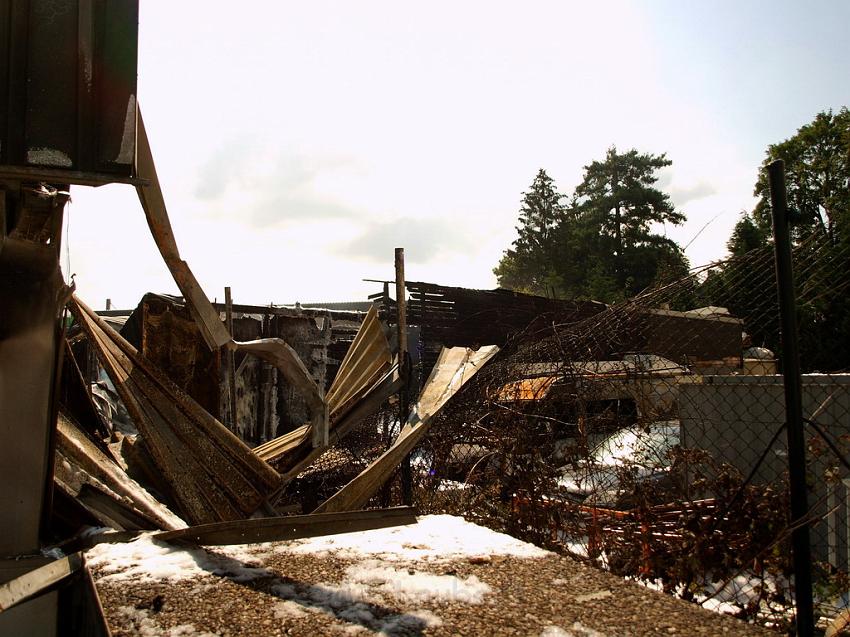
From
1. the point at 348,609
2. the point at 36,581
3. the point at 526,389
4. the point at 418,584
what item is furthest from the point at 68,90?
the point at 526,389

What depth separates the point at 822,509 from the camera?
3.85 meters

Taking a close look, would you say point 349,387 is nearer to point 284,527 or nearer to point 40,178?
point 284,527

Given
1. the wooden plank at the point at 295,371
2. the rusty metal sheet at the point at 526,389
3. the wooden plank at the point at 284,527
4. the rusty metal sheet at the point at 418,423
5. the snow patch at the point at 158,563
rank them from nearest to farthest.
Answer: the snow patch at the point at 158,563 → the wooden plank at the point at 284,527 → the wooden plank at the point at 295,371 → the rusty metal sheet at the point at 418,423 → the rusty metal sheet at the point at 526,389

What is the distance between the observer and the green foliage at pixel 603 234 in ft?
116

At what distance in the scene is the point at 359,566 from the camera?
8.34 feet

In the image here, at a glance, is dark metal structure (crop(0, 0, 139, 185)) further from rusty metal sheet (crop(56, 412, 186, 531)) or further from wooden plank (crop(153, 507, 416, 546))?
wooden plank (crop(153, 507, 416, 546))

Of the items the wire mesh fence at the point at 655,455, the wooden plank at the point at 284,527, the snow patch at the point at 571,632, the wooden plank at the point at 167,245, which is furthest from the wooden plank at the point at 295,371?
the snow patch at the point at 571,632

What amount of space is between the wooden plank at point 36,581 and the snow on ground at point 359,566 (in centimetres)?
20

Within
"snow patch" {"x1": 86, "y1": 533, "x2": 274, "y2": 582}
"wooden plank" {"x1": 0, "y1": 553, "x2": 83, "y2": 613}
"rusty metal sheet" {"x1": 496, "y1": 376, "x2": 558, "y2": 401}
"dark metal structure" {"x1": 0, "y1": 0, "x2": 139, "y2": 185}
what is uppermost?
"dark metal structure" {"x1": 0, "y1": 0, "x2": 139, "y2": 185}

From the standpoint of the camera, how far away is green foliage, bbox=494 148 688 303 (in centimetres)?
3531

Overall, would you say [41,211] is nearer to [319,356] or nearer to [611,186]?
[319,356]

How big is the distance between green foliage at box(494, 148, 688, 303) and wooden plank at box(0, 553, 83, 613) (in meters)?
31.8

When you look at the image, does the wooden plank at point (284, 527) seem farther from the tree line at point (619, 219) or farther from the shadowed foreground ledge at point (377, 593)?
the tree line at point (619, 219)

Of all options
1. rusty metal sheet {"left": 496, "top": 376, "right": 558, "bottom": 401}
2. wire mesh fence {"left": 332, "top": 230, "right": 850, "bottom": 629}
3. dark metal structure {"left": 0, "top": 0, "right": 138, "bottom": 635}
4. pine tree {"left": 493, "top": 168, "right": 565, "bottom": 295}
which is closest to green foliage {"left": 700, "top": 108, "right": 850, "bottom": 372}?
wire mesh fence {"left": 332, "top": 230, "right": 850, "bottom": 629}
